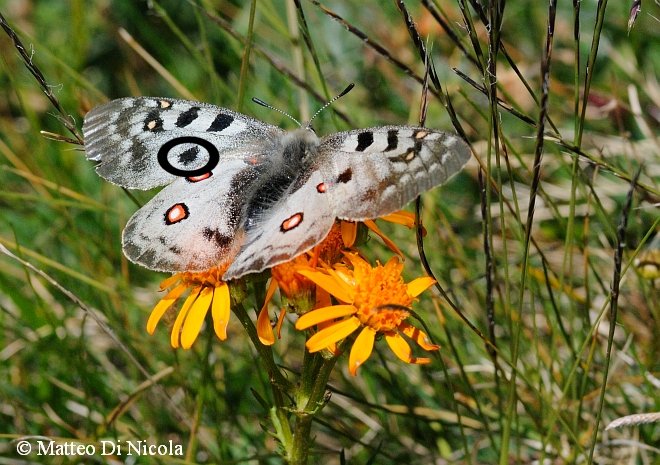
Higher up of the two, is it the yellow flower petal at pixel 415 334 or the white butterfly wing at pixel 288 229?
the white butterfly wing at pixel 288 229

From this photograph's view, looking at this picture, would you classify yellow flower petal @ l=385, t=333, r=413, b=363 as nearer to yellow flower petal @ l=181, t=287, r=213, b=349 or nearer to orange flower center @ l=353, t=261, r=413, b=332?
orange flower center @ l=353, t=261, r=413, b=332

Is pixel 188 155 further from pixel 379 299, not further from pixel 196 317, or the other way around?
pixel 379 299

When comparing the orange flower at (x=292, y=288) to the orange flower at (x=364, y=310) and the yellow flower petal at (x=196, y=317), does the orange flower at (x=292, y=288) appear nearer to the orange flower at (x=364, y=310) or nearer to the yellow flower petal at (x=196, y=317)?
the orange flower at (x=364, y=310)

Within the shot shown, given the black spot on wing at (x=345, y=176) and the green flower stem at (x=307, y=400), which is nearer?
the green flower stem at (x=307, y=400)

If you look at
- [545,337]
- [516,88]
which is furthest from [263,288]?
[516,88]

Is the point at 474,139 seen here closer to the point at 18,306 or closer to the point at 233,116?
the point at 233,116

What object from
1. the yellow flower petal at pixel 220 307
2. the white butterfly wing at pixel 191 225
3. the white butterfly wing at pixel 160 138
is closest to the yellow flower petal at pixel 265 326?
the yellow flower petal at pixel 220 307

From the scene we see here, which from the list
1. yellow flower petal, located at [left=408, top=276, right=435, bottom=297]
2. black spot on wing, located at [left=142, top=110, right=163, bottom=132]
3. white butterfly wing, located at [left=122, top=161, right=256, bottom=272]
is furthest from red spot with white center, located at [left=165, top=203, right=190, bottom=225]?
yellow flower petal, located at [left=408, top=276, right=435, bottom=297]

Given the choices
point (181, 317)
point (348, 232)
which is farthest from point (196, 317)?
point (348, 232)
